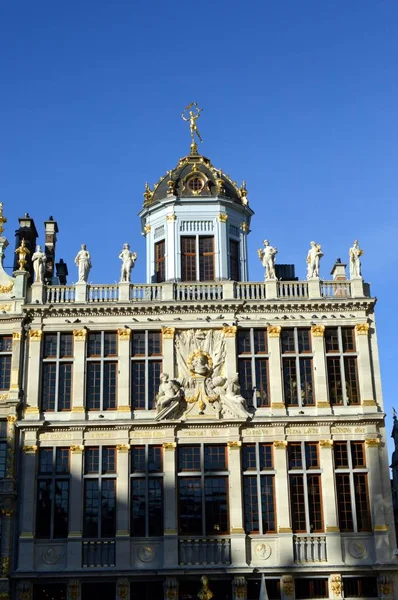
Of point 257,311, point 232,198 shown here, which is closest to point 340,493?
point 257,311

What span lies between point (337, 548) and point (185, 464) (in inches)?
253

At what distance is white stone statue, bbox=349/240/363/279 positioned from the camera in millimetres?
37750

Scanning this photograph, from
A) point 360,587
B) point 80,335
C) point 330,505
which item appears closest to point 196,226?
point 80,335

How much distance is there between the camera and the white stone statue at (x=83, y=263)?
1482 inches

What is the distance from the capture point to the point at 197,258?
39.1m

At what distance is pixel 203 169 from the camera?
4116 cm

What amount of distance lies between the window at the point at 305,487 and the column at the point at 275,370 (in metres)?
1.59

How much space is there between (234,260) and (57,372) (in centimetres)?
931

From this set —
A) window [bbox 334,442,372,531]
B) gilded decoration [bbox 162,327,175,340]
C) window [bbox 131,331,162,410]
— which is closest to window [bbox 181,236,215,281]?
gilded decoration [bbox 162,327,175,340]

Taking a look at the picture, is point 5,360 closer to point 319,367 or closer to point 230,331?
point 230,331

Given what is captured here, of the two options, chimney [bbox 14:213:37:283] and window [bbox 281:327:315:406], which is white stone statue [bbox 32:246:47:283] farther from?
window [bbox 281:327:315:406]

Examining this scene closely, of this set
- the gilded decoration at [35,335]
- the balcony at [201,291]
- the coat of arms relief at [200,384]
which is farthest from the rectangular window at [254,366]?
the gilded decoration at [35,335]

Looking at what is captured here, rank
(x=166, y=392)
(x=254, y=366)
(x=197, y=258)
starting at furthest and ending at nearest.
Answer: (x=197, y=258)
(x=254, y=366)
(x=166, y=392)

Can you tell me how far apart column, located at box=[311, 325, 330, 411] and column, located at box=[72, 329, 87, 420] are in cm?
911
